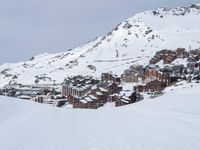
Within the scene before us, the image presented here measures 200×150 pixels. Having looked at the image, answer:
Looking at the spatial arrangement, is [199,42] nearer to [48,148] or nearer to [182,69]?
[182,69]

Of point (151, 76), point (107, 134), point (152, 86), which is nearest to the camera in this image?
point (107, 134)

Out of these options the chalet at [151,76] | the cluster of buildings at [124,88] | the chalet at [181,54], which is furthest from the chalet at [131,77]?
the chalet at [181,54]


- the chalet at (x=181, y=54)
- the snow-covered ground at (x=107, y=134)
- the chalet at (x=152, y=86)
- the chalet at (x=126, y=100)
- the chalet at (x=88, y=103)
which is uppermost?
the chalet at (x=181, y=54)

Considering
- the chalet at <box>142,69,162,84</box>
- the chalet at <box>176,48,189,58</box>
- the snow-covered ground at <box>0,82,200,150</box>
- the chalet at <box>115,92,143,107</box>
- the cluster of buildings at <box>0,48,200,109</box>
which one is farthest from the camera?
the chalet at <box>176,48,189,58</box>

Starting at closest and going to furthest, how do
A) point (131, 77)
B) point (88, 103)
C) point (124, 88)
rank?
point (88, 103), point (124, 88), point (131, 77)

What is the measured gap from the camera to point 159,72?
86500 millimetres

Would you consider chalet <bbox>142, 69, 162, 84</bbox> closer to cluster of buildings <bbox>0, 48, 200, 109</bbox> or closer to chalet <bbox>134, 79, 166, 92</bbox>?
cluster of buildings <bbox>0, 48, 200, 109</bbox>

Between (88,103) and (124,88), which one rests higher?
(124,88)

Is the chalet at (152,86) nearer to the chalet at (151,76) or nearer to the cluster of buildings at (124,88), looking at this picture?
the cluster of buildings at (124,88)

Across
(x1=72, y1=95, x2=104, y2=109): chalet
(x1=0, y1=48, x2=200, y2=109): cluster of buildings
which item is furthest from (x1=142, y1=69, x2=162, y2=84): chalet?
(x1=72, y1=95, x2=104, y2=109): chalet

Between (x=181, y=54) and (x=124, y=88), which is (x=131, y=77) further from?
(x=181, y=54)

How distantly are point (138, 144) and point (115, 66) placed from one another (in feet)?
455

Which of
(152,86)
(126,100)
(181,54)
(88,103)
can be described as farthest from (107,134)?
(181,54)

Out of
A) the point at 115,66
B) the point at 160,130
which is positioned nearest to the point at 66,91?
the point at 115,66
